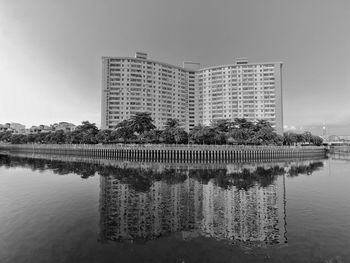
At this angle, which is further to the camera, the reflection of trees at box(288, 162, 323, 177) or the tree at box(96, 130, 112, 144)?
the tree at box(96, 130, 112, 144)

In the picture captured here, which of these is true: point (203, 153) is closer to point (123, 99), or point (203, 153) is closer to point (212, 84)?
point (123, 99)

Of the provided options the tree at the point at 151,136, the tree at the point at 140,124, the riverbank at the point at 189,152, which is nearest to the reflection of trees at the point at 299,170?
the riverbank at the point at 189,152

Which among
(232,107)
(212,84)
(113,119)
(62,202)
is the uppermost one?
(212,84)

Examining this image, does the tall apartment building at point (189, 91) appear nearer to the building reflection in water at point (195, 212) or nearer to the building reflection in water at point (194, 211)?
the building reflection in water at point (194, 211)

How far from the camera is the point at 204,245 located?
658 inches

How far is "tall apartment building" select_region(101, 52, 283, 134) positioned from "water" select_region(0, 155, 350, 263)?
122068mm

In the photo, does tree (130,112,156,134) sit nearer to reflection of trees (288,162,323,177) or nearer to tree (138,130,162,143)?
tree (138,130,162,143)

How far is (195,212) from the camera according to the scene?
2436 centimetres

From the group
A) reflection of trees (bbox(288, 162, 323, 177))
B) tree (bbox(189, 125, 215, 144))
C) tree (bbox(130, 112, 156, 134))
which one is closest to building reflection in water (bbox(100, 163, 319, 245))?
reflection of trees (bbox(288, 162, 323, 177))

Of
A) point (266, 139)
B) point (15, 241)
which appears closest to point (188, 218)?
point (15, 241)

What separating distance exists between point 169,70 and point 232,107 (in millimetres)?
58162

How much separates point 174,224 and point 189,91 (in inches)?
6596

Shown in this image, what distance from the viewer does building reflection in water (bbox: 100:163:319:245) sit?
1892 centimetres

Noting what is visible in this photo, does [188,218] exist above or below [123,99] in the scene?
below
